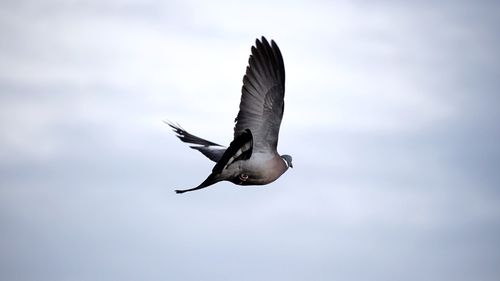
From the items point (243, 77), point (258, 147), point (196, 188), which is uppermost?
point (243, 77)

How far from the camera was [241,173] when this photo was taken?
22484 millimetres

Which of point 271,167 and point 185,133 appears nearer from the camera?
→ point 271,167

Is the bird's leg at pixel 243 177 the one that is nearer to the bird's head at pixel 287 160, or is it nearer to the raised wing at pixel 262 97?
the raised wing at pixel 262 97

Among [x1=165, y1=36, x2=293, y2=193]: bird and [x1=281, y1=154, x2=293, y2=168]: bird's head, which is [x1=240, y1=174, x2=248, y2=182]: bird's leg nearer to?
[x1=165, y1=36, x2=293, y2=193]: bird

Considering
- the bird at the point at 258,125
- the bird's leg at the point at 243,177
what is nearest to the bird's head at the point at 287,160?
the bird at the point at 258,125

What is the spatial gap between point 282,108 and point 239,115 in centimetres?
117

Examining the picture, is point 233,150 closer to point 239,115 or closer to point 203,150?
point 239,115

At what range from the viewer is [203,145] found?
27.8 metres

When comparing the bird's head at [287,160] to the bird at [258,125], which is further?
the bird's head at [287,160]

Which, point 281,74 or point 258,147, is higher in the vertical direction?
point 281,74

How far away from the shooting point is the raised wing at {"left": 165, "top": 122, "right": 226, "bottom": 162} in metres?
26.9

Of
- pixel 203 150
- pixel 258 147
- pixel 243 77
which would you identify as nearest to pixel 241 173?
pixel 258 147

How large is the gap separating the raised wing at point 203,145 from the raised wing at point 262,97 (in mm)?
4263

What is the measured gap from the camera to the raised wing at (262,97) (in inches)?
854
